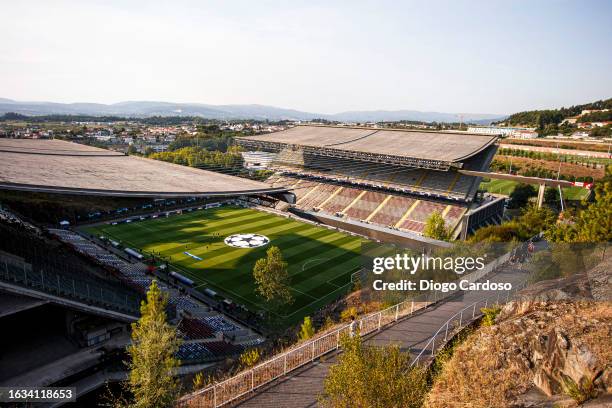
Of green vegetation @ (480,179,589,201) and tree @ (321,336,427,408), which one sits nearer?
tree @ (321,336,427,408)

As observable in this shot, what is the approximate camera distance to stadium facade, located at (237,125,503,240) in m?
48.3

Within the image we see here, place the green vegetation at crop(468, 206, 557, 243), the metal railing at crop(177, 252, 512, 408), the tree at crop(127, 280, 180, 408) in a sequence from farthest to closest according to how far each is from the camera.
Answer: the green vegetation at crop(468, 206, 557, 243)
the tree at crop(127, 280, 180, 408)
the metal railing at crop(177, 252, 512, 408)

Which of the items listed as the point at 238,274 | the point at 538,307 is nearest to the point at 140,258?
the point at 238,274

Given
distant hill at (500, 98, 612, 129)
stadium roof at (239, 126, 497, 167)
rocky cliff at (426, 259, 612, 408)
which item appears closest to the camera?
rocky cliff at (426, 259, 612, 408)

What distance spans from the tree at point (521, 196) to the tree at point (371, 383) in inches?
2491

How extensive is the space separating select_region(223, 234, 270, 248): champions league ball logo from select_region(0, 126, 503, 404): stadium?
0.19 m

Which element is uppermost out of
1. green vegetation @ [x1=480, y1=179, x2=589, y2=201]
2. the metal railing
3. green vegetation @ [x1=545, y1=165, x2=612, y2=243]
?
green vegetation @ [x1=545, y1=165, x2=612, y2=243]

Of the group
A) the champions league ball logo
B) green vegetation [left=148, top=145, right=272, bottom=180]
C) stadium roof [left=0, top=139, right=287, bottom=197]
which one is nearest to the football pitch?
the champions league ball logo

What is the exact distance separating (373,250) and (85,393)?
28807 millimetres

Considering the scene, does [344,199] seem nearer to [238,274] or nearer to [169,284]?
[238,274]

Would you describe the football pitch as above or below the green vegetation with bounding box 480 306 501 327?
below

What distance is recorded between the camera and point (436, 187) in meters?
53.2

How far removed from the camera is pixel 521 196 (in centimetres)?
6303

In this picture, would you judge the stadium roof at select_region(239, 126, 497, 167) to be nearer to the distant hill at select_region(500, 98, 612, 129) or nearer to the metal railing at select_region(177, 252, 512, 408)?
the metal railing at select_region(177, 252, 512, 408)
